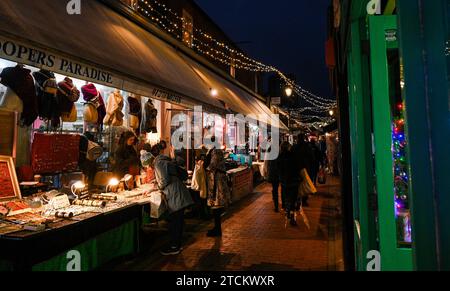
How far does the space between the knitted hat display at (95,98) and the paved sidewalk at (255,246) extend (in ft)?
10.1

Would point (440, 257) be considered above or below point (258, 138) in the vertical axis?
below

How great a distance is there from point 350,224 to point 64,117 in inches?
205

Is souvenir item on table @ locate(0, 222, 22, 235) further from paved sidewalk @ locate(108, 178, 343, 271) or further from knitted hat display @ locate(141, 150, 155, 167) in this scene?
knitted hat display @ locate(141, 150, 155, 167)

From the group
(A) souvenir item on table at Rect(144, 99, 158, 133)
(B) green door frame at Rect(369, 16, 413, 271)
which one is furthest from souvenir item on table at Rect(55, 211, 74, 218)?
(B) green door frame at Rect(369, 16, 413, 271)

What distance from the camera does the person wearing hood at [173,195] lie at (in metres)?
6.14

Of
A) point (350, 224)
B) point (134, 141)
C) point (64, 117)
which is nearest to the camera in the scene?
point (350, 224)

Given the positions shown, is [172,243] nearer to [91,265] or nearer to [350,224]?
[91,265]

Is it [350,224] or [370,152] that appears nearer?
[370,152]

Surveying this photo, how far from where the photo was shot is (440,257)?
125 centimetres

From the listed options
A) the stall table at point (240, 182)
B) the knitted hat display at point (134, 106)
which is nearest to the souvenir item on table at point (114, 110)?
the knitted hat display at point (134, 106)

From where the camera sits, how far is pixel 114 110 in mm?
6695

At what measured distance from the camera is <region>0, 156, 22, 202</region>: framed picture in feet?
15.6

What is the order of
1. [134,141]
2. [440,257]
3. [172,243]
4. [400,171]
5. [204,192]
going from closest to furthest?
[440,257]
[400,171]
[172,243]
[134,141]
[204,192]
